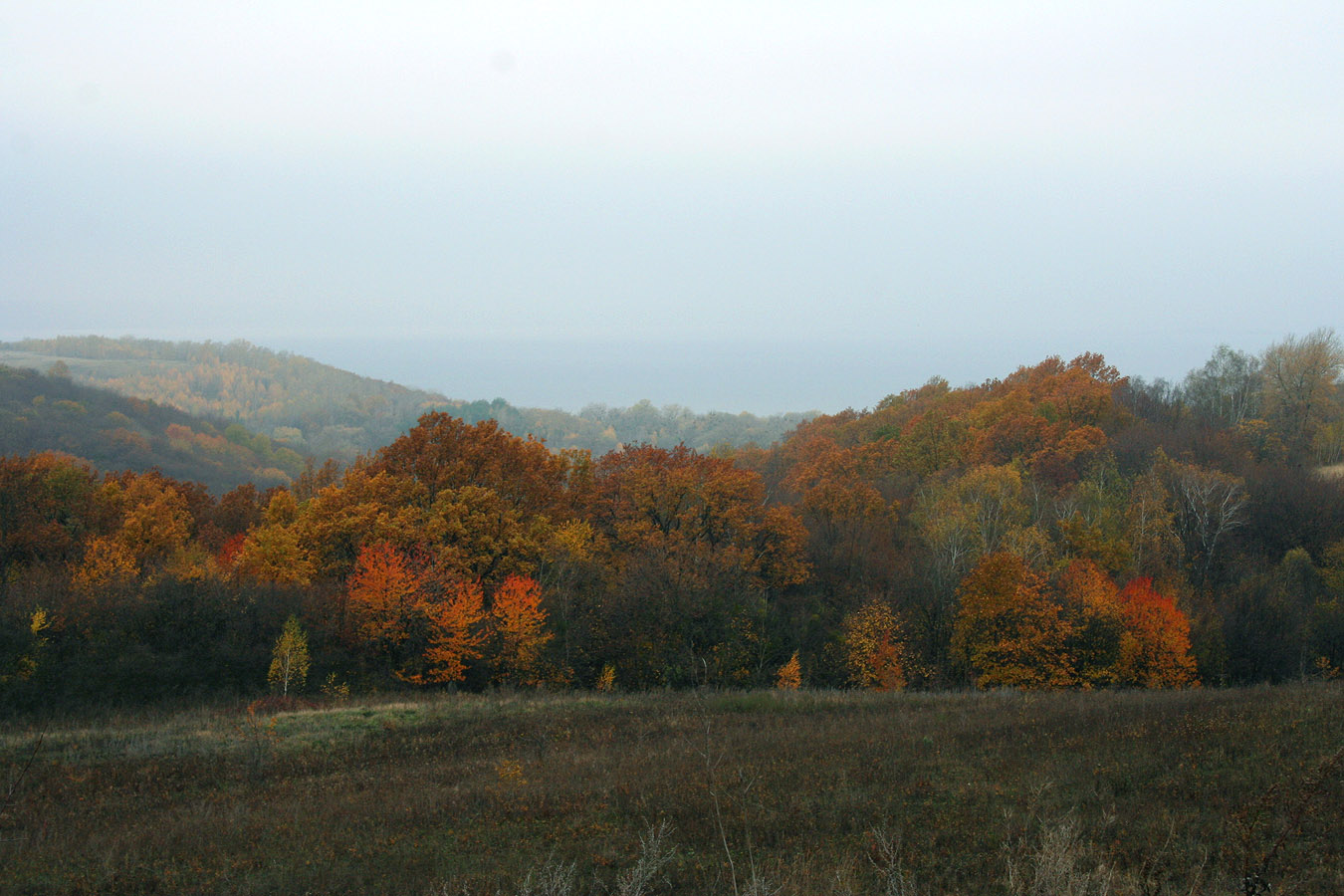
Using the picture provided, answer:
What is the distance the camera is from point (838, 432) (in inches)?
4114

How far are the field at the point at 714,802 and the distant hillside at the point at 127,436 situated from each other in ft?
476

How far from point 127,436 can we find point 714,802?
17546cm

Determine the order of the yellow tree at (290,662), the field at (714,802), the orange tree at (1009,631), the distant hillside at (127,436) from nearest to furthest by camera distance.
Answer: the field at (714,802) → the yellow tree at (290,662) → the orange tree at (1009,631) → the distant hillside at (127,436)

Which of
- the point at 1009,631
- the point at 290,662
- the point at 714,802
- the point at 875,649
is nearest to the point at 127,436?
the point at 290,662

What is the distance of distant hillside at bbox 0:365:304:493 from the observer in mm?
146250

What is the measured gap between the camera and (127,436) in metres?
156

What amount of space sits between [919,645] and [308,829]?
33.7m

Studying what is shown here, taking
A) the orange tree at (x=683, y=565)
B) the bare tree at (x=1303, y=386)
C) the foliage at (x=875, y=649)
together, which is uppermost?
the bare tree at (x=1303, y=386)

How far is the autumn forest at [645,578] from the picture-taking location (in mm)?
32531

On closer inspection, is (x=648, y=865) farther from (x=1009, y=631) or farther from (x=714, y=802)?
(x=1009, y=631)

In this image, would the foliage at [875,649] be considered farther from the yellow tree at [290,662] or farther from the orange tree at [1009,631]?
the yellow tree at [290,662]

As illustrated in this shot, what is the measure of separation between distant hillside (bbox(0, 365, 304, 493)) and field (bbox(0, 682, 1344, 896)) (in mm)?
145197

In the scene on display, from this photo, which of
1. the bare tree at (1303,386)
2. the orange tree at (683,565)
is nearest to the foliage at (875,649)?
the orange tree at (683,565)

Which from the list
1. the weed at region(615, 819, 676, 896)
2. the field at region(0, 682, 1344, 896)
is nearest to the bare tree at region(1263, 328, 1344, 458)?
the field at region(0, 682, 1344, 896)
